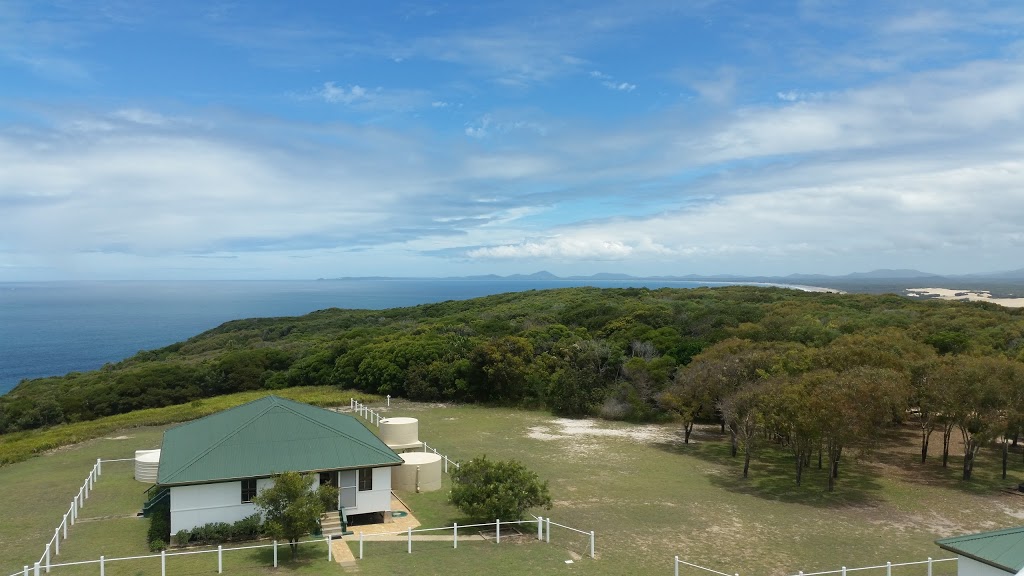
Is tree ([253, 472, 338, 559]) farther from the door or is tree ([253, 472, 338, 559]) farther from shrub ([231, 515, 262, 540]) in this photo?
the door

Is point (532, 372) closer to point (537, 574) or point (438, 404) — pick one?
point (438, 404)

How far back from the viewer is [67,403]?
3897cm

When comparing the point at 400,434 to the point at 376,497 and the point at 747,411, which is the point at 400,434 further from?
the point at 747,411

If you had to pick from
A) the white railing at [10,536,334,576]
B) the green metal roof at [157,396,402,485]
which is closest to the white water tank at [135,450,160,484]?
the green metal roof at [157,396,402,485]

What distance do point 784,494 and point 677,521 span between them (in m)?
5.80

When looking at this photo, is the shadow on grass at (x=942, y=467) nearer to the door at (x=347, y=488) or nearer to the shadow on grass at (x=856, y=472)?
the shadow on grass at (x=856, y=472)

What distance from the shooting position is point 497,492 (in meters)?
17.0

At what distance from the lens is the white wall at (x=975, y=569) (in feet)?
36.0

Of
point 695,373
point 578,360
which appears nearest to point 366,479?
point 695,373

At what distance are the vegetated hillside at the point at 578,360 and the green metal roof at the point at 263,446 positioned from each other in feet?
53.5

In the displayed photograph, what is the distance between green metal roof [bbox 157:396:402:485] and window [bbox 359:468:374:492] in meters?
0.44

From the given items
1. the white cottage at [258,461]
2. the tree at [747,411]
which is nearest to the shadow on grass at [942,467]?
the tree at [747,411]

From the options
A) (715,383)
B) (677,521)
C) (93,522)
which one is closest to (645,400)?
(715,383)

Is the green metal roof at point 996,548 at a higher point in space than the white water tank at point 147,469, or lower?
higher
